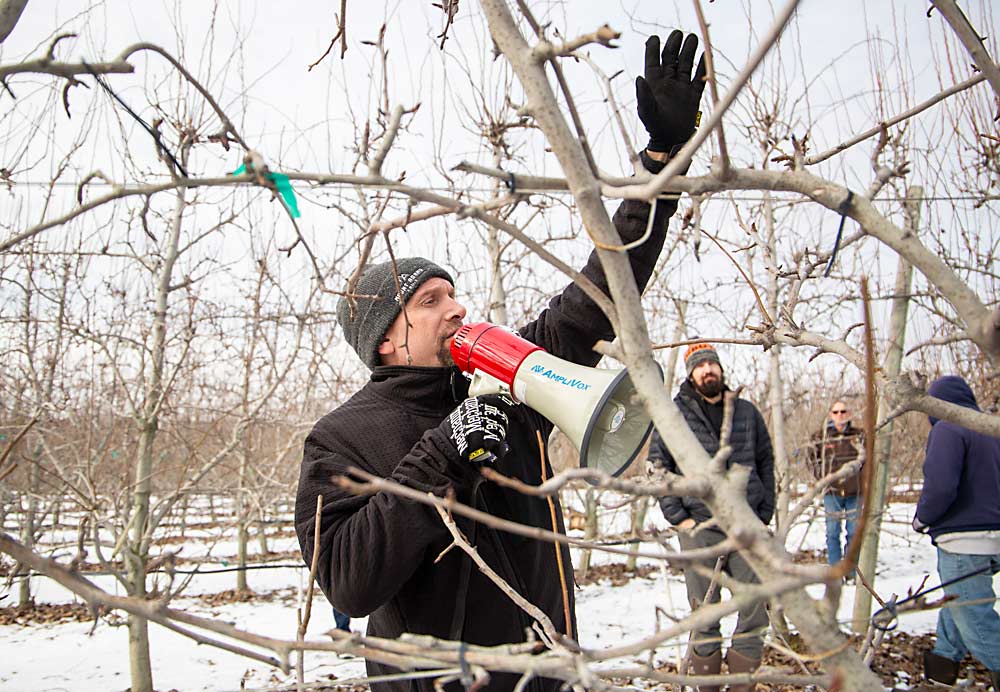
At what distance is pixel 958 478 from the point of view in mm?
4066

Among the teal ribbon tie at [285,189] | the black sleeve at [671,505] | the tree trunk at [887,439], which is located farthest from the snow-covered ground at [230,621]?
the teal ribbon tie at [285,189]

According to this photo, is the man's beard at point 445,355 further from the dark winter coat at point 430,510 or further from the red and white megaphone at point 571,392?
the red and white megaphone at point 571,392

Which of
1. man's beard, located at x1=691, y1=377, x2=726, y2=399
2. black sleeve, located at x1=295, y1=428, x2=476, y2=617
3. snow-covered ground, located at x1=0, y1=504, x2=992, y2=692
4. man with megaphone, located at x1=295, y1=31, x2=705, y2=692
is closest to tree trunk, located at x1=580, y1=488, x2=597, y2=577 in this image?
snow-covered ground, located at x1=0, y1=504, x2=992, y2=692

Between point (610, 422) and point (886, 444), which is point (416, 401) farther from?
point (886, 444)

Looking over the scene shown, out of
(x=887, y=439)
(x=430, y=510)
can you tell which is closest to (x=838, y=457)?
(x=887, y=439)

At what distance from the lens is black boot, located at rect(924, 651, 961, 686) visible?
14.9 ft

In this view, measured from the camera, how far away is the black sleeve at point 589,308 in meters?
1.65

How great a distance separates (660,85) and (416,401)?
1.20 meters

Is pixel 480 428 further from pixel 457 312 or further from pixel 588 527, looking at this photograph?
pixel 588 527

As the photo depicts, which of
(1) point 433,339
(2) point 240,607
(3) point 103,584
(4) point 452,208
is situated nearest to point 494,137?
(1) point 433,339

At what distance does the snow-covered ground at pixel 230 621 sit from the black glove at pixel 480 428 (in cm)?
247

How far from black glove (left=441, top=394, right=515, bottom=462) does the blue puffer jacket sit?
3.41 m

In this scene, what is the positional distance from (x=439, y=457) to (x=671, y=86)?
1000 mm

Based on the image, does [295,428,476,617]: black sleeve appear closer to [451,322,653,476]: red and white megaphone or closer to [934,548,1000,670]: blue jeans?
[451,322,653,476]: red and white megaphone
